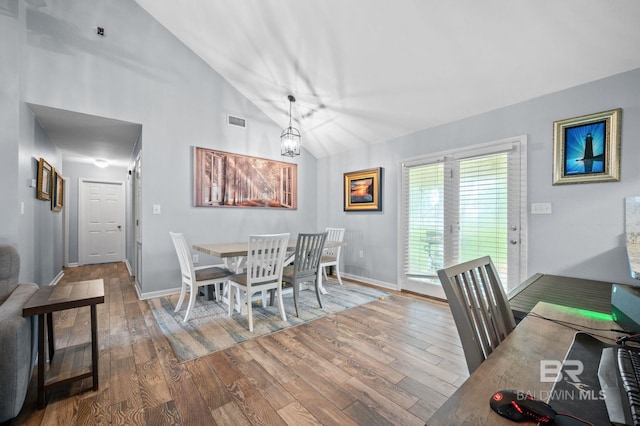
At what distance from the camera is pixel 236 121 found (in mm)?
4355

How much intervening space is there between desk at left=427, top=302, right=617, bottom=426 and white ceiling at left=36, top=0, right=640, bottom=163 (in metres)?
2.26

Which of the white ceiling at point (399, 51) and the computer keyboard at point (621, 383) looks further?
the white ceiling at point (399, 51)

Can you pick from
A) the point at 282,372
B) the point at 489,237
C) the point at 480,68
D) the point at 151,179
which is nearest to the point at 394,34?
the point at 480,68

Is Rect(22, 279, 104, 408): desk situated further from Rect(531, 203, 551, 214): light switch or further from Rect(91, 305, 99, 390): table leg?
Rect(531, 203, 551, 214): light switch

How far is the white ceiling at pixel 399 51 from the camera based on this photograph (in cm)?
210

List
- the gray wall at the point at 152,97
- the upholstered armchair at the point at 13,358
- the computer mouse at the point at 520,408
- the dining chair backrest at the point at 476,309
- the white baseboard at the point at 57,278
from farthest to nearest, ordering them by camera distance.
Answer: the white baseboard at the point at 57,278, the gray wall at the point at 152,97, the upholstered armchair at the point at 13,358, the dining chair backrest at the point at 476,309, the computer mouse at the point at 520,408

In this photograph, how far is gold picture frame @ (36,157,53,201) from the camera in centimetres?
322

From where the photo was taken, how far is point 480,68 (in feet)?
8.49

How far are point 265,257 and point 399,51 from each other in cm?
249

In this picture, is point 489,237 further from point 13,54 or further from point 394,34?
point 13,54

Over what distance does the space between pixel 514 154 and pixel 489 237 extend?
3.04 ft

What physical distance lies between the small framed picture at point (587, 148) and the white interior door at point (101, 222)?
8.09m

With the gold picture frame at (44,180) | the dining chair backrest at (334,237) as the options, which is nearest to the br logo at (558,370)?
the dining chair backrest at (334,237)

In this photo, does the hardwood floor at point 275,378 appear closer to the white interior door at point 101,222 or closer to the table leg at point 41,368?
the table leg at point 41,368
